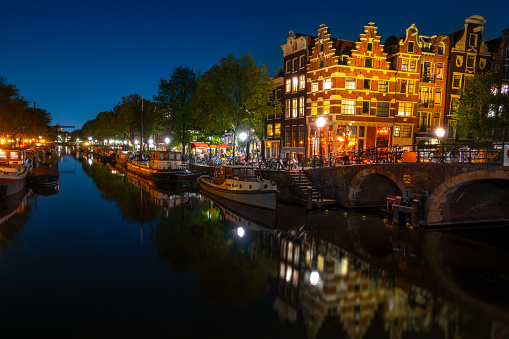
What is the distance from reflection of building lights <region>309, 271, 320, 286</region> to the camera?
1292cm

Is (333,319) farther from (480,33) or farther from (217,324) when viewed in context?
(480,33)

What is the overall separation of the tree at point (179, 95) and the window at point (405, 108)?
3008cm

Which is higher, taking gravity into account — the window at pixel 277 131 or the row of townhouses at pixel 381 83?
the row of townhouses at pixel 381 83

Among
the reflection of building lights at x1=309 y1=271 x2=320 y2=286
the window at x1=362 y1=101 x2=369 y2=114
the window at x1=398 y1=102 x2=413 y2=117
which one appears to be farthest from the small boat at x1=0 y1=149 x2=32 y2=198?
the window at x1=398 y1=102 x2=413 y2=117

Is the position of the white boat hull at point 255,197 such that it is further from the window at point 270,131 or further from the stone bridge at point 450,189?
the window at point 270,131

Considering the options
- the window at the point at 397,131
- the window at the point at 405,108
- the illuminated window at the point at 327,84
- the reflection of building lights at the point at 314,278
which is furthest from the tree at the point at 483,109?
the reflection of building lights at the point at 314,278

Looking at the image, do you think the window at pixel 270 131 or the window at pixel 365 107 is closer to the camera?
the window at pixel 365 107

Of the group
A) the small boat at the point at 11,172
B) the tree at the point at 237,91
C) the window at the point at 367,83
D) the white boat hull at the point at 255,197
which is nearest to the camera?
the white boat hull at the point at 255,197

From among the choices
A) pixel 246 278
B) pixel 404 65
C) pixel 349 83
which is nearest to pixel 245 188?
pixel 246 278

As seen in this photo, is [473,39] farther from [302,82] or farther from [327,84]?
[302,82]

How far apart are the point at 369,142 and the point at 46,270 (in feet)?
115

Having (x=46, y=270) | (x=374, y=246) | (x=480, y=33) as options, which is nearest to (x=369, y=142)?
(x=480, y=33)

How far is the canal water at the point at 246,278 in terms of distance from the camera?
32.0 ft

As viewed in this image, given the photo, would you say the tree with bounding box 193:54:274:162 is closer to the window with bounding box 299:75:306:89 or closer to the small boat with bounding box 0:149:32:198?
the window with bounding box 299:75:306:89
